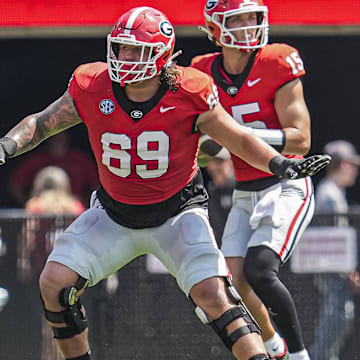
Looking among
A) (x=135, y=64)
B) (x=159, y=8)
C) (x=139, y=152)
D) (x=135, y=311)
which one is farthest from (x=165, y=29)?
(x=159, y=8)

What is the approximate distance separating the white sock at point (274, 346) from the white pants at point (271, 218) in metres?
0.48

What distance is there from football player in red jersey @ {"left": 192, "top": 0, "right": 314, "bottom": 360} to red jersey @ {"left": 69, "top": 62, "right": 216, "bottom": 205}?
60cm

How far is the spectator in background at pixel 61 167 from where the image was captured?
8797 millimetres

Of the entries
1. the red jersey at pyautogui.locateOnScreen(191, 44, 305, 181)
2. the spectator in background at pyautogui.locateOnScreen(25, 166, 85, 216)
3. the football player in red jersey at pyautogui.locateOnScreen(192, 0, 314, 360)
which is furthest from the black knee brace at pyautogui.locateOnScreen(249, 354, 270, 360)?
the spectator in background at pyautogui.locateOnScreen(25, 166, 85, 216)

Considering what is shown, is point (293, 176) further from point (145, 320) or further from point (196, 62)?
point (145, 320)

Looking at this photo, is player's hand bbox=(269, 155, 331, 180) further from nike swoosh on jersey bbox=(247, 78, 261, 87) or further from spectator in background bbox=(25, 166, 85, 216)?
spectator in background bbox=(25, 166, 85, 216)

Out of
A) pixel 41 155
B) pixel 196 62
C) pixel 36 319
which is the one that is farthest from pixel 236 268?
pixel 41 155

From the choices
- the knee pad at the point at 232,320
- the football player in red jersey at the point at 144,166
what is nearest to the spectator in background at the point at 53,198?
the football player in red jersey at the point at 144,166

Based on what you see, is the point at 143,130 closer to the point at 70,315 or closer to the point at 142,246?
the point at 142,246

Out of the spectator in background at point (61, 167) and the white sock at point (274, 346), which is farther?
the spectator in background at point (61, 167)

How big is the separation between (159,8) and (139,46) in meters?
3.21

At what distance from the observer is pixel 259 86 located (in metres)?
5.20

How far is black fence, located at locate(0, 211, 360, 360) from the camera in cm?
639

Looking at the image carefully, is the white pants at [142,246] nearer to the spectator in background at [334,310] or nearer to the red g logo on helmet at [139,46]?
the red g logo on helmet at [139,46]
